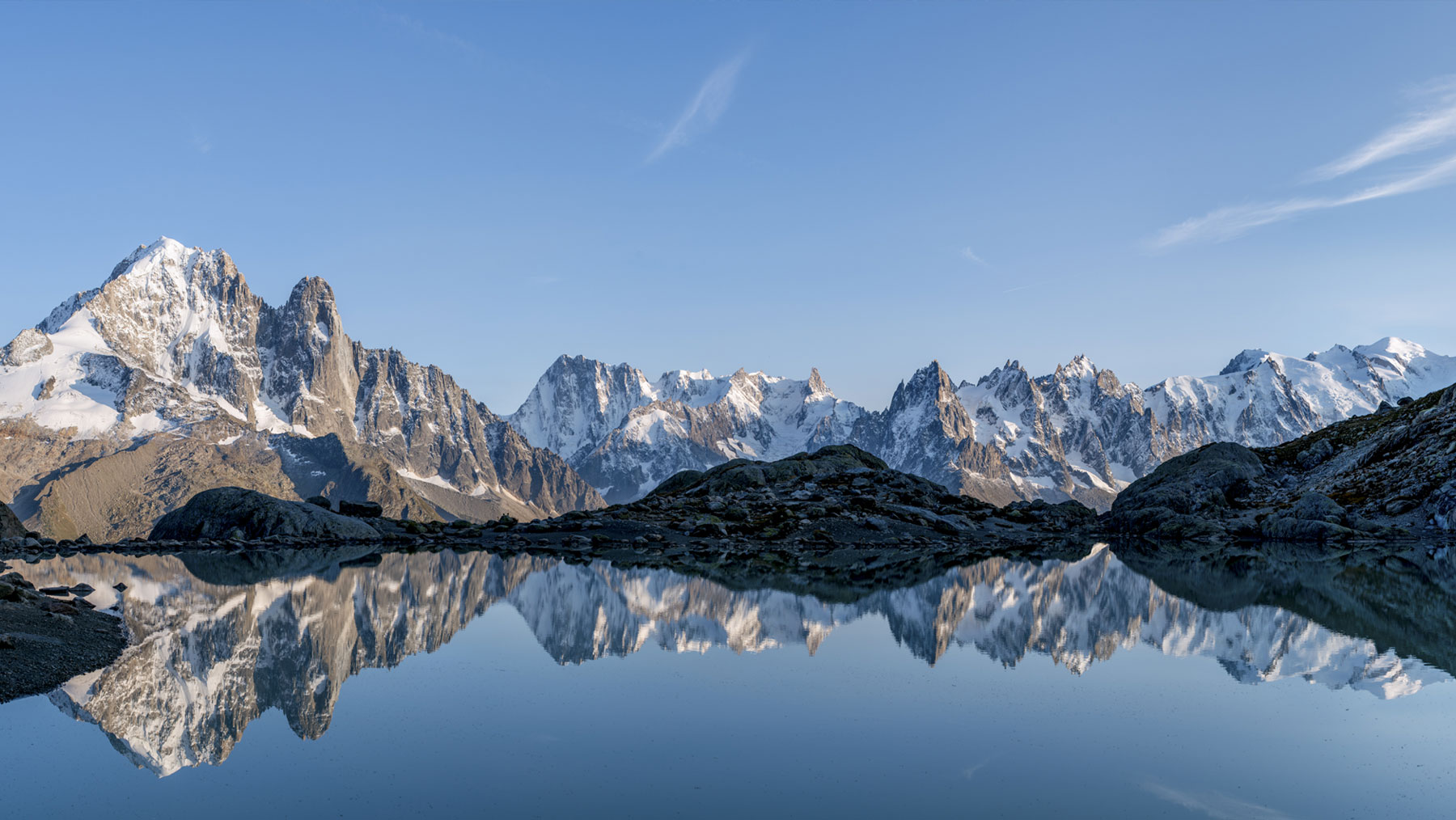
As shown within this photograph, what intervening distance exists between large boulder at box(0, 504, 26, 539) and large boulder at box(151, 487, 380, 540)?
8621 mm

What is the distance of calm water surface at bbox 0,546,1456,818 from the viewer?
15.2m

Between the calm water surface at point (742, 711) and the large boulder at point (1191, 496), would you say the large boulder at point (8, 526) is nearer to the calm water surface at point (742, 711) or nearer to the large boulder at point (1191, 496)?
the calm water surface at point (742, 711)

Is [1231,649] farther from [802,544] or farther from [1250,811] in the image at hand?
[802,544]

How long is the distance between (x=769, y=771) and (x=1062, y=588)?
34755 millimetres

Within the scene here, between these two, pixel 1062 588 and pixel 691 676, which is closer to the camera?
pixel 691 676

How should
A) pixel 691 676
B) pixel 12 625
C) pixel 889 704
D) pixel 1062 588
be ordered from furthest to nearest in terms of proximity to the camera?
1. pixel 1062 588
2. pixel 12 625
3. pixel 691 676
4. pixel 889 704

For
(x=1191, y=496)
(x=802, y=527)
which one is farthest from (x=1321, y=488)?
(x=802, y=527)

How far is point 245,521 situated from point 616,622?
5222 centimetres

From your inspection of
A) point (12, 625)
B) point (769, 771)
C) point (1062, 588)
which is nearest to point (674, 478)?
point (1062, 588)

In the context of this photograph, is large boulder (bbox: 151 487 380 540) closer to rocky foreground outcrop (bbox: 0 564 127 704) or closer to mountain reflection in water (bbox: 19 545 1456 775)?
mountain reflection in water (bbox: 19 545 1456 775)

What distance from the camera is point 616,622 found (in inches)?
1334

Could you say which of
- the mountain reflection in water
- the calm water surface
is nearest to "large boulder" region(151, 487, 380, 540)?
the mountain reflection in water

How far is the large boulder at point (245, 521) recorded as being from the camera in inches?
2844

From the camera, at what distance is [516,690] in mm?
22875
